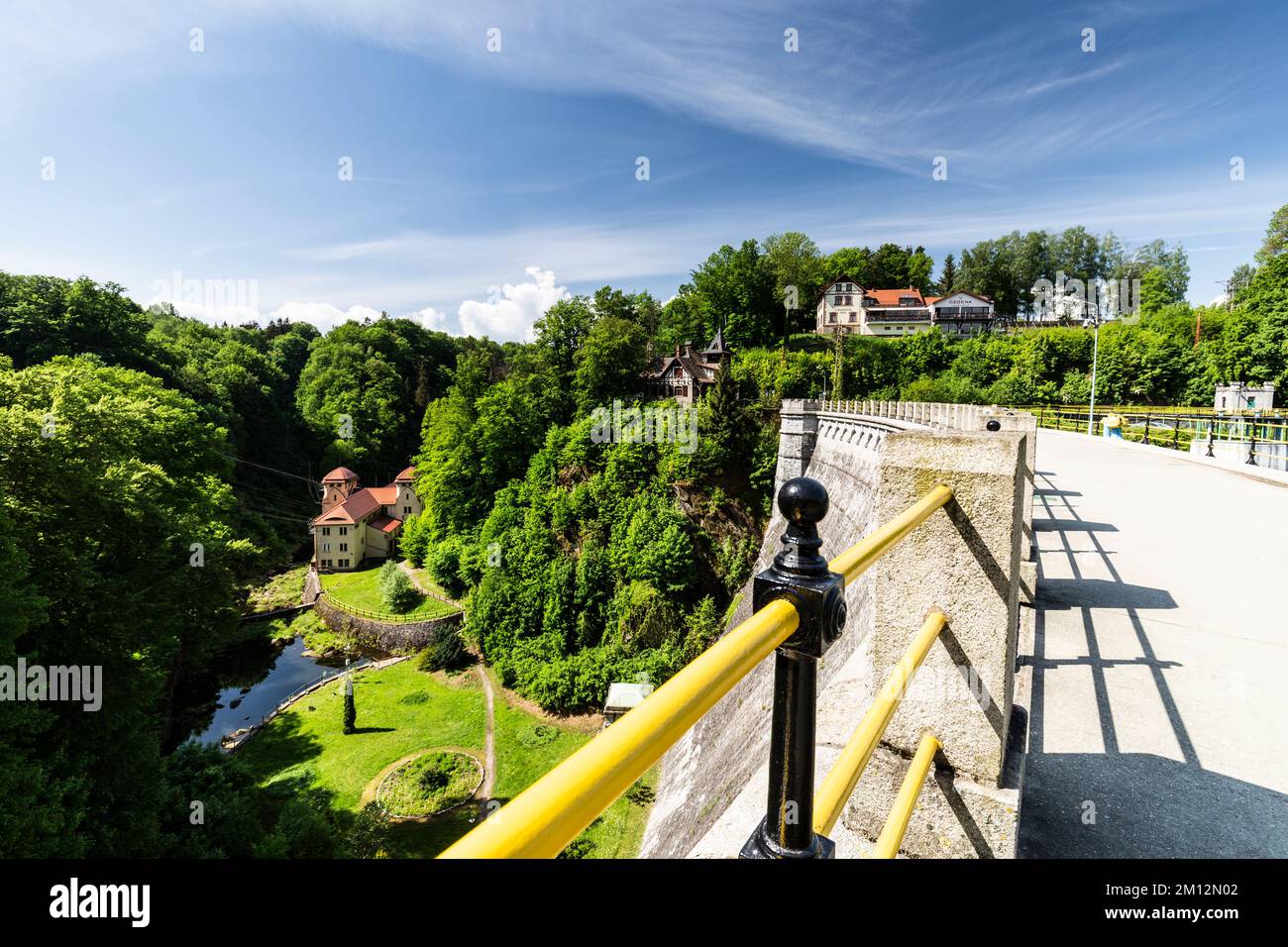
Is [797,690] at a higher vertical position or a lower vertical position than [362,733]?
higher

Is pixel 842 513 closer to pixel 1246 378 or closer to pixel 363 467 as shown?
pixel 1246 378

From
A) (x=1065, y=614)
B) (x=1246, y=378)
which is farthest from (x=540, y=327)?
(x=1246, y=378)

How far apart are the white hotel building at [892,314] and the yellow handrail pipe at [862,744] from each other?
5735cm

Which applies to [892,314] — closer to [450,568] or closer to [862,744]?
[450,568]

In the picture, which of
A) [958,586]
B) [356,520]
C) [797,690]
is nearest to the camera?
[797,690]

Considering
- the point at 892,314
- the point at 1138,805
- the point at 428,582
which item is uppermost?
the point at 892,314

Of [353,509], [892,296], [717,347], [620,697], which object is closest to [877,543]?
[620,697]

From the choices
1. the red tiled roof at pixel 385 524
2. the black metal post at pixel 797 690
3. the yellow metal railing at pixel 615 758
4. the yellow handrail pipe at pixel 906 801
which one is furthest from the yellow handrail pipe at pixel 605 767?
the red tiled roof at pixel 385 524

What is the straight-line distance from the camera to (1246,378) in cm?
3684

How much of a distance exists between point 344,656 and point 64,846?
2165 cm

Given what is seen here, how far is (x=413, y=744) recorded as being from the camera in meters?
22.1

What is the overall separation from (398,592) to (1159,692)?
33959 millimetres

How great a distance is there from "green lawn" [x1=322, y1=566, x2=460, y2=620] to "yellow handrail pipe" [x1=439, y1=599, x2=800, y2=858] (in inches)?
1296

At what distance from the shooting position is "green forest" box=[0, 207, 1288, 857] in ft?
41.0
